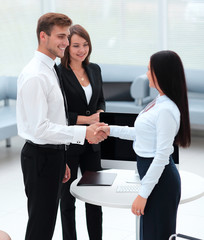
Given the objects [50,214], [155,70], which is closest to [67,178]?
[50,214]

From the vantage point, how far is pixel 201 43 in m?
7.52

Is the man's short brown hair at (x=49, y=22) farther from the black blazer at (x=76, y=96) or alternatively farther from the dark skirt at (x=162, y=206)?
the dark skirt at (x=162, y=206)

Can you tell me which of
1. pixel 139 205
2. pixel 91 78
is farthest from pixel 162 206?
pixel 91 78

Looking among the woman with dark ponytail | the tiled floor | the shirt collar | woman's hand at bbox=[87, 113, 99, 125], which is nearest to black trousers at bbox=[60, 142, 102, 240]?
woman's hand at bbox=[87, 113, 99, 125]

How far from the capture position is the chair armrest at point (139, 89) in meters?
6.86

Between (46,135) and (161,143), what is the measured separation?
69 centimetres

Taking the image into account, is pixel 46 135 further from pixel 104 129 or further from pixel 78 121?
pixel 78 121

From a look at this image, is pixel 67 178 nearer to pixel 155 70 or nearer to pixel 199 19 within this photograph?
pixel 155 70

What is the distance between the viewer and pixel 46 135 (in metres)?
2.72

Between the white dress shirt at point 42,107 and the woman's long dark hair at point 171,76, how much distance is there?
24.6 inches

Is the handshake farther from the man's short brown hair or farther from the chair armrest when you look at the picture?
the chair armrest

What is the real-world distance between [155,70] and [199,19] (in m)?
5.32

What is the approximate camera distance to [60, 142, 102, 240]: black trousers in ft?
11.0

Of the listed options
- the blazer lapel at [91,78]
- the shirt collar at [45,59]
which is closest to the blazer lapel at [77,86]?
the blazer lapel at [91,78]
